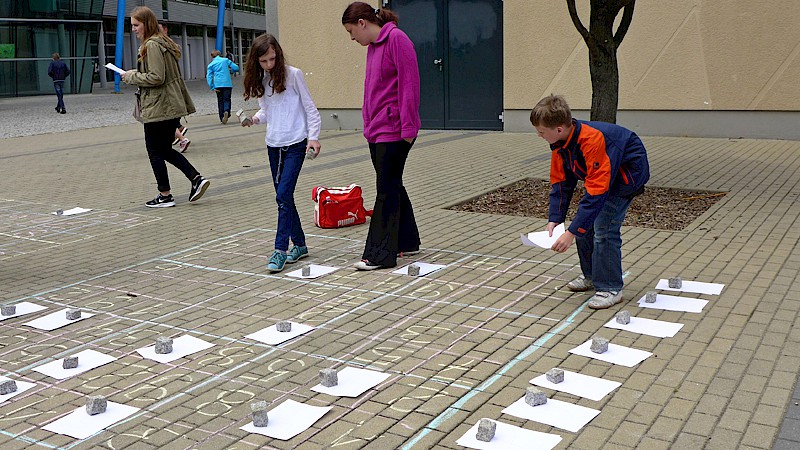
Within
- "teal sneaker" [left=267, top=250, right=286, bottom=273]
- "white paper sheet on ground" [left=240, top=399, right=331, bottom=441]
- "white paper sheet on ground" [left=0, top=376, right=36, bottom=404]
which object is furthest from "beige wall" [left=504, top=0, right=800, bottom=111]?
"white paper sheet on ground" [left=0, top=376, right=36, bottom=404]

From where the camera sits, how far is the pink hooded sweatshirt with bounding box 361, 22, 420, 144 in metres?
6.21

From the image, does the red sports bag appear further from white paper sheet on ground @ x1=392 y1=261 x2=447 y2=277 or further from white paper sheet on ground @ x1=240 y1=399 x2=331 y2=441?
white paper sheet on ground @ x1=240 y1=399 x2=331 y2=441

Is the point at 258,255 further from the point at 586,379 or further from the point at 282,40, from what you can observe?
the point at 282,40

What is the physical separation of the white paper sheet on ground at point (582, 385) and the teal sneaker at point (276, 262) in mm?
2776

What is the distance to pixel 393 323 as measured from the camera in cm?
520

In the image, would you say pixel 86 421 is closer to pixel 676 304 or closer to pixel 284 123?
pixel 284 123

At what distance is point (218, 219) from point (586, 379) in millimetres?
5322

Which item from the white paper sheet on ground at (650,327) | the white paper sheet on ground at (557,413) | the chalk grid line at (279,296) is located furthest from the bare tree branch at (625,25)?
the white paper sheet on ground at (557,413)

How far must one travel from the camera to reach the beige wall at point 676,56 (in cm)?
1338

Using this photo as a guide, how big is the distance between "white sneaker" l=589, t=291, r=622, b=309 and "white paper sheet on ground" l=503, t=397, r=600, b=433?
151 cm

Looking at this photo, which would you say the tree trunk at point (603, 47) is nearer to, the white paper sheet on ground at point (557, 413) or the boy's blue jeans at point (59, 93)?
the white paper sheet on ground at point (557, 413)

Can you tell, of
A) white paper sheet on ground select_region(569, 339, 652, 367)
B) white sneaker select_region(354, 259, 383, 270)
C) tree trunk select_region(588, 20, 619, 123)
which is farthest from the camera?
tree trunk select_region(588, 20, 619, 123)

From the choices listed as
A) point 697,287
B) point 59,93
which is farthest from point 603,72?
point 59,93

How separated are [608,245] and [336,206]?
3279 mm
